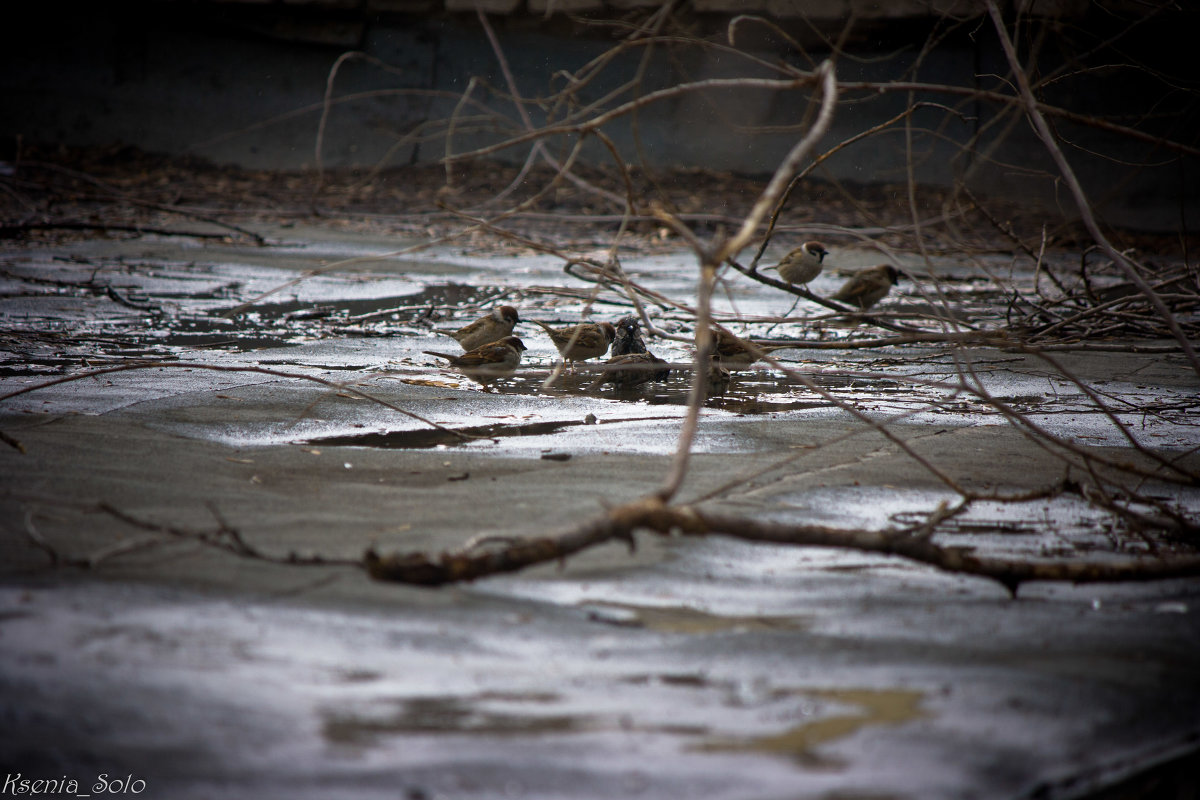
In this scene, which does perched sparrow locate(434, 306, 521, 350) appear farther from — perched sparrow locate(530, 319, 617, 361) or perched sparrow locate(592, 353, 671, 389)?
perched sparrow locate(592, 353, 671, 389)

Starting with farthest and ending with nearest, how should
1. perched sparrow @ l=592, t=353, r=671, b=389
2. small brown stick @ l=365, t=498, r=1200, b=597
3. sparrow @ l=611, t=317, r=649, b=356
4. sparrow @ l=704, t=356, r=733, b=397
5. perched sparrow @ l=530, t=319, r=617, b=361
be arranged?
sparrow @ l=611, t=317, r=649, b=356 < perched sparrow @ l=530, t=319, r=617, b=361 < perched sparrow @ l=592, t=353, r=671, b=389 < sparrow @ l=704, t=356, r=733, b=397 < small brown stick @ l=365, t=498, r=1200, b=597

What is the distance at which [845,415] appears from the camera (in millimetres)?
4996

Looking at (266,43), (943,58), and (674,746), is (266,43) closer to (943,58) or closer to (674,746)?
(943,58)

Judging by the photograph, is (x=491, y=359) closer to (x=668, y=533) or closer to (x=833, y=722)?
(x=668, y=533)

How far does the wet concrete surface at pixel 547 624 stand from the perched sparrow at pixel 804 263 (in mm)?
4363

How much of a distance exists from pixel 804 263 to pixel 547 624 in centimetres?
720

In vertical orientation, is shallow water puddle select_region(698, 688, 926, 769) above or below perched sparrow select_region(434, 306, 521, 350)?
below

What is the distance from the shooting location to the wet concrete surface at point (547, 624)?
1.85 meters

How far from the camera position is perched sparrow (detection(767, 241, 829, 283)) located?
357 inches

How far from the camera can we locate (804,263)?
29.8 ft

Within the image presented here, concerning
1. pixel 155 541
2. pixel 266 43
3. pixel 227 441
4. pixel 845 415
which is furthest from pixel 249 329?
pixel 266 43

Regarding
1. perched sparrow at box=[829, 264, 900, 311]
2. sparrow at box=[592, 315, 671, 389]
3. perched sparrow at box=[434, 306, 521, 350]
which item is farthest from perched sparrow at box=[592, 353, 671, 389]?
perched sparrow at box=[829, 264, 900, 311]

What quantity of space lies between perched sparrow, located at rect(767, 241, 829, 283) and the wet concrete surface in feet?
14.3

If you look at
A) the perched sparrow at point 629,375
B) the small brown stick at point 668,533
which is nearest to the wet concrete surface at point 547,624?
the small brown stick at point 668,533
